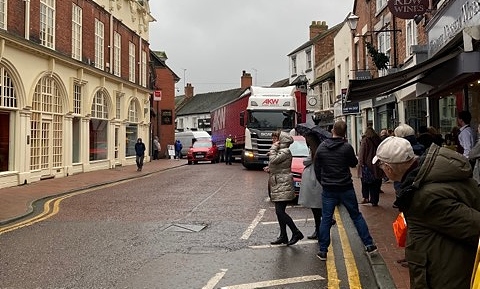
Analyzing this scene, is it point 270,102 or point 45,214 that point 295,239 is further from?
point 270,102

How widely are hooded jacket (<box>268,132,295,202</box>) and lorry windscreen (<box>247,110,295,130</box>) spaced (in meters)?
15.2

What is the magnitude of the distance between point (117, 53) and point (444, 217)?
26362 mm

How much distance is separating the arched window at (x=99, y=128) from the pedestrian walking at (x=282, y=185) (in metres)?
17.6

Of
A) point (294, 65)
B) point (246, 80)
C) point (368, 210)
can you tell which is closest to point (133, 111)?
point (294, 65)

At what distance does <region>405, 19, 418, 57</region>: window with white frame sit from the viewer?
51.9 ft

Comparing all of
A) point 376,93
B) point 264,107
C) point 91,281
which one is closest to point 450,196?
point 91,281

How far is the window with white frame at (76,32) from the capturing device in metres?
21.1

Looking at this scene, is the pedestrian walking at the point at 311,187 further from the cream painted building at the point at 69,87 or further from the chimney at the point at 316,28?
the chimney at the point at 316,28

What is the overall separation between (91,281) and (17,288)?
30.5 inches

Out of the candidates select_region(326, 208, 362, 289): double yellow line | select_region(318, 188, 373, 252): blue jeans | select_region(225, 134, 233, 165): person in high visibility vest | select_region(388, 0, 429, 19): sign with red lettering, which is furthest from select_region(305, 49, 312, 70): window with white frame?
select_region(318, 188, 373, 252): blue jeans

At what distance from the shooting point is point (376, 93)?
386 inches

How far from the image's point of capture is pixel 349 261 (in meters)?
6.17

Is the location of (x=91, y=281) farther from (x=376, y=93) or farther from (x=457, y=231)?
(x=376, y=93)

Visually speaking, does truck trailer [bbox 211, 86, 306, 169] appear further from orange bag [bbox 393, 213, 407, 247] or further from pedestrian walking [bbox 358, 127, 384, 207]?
orange bag [bbox 393, 213, 407, 247]
